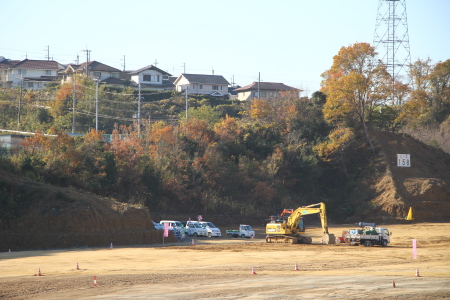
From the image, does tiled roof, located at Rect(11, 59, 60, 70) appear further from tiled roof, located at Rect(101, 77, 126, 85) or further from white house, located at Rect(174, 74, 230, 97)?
white house, located at Rect(174, 74, 230, 97)

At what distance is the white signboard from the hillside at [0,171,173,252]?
33588 mm

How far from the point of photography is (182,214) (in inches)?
2194

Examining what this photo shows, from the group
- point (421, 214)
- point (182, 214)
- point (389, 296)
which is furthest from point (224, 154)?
point (389, 296)

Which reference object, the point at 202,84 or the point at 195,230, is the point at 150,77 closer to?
the point at 202,84

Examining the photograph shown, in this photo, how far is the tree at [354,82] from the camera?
6206cm

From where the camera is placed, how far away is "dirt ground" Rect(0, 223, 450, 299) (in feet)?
64.8

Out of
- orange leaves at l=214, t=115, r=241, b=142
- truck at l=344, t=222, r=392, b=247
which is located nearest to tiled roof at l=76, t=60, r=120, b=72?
orange leaves at l=214, t=115, r=241, b=142

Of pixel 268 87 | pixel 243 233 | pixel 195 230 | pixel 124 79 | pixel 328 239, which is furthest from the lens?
pixel 268 87

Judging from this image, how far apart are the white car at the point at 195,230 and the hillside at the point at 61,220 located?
21.5 feet

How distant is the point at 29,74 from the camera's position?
104500 mm

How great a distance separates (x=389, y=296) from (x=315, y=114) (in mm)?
51929

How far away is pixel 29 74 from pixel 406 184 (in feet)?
244

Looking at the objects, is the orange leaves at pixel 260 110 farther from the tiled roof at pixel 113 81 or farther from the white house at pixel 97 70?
the white house at pixel 97 70

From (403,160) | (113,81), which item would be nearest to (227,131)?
(403,160)
